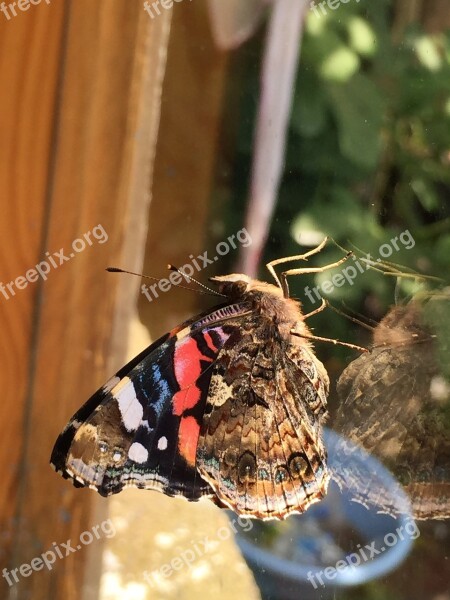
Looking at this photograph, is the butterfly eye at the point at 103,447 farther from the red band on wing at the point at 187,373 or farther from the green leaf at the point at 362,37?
the green leaf at the point at 362,37

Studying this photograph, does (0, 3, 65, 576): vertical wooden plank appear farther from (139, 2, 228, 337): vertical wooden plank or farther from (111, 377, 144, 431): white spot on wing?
(111, 377, 144, 431): white spot on wing

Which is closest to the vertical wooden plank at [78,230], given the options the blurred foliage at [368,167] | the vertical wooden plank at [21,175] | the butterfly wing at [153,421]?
the vertical wooden plank at [21,175]

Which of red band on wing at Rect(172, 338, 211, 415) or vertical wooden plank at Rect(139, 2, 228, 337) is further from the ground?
vertical wooden plank at Rect(139, 2, 228, 337)

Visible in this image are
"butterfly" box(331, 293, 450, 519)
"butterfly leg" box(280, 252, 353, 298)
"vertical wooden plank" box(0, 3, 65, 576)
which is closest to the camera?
"butterfly" box(331, 293, 450, 519)

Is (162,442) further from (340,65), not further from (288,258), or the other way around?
(340,65)

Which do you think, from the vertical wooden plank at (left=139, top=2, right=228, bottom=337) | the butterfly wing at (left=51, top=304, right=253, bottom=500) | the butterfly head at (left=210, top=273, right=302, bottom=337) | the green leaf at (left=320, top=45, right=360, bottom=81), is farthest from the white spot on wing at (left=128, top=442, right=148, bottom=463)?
the green leaf at (left=320, top=45, right=360, bottom=81)

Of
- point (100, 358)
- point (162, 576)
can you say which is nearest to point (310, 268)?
point (100, 358)

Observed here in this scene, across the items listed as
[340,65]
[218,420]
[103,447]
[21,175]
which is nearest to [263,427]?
[218,420]

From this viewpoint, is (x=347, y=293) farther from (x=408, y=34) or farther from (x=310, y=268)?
(x=408, y=34)
